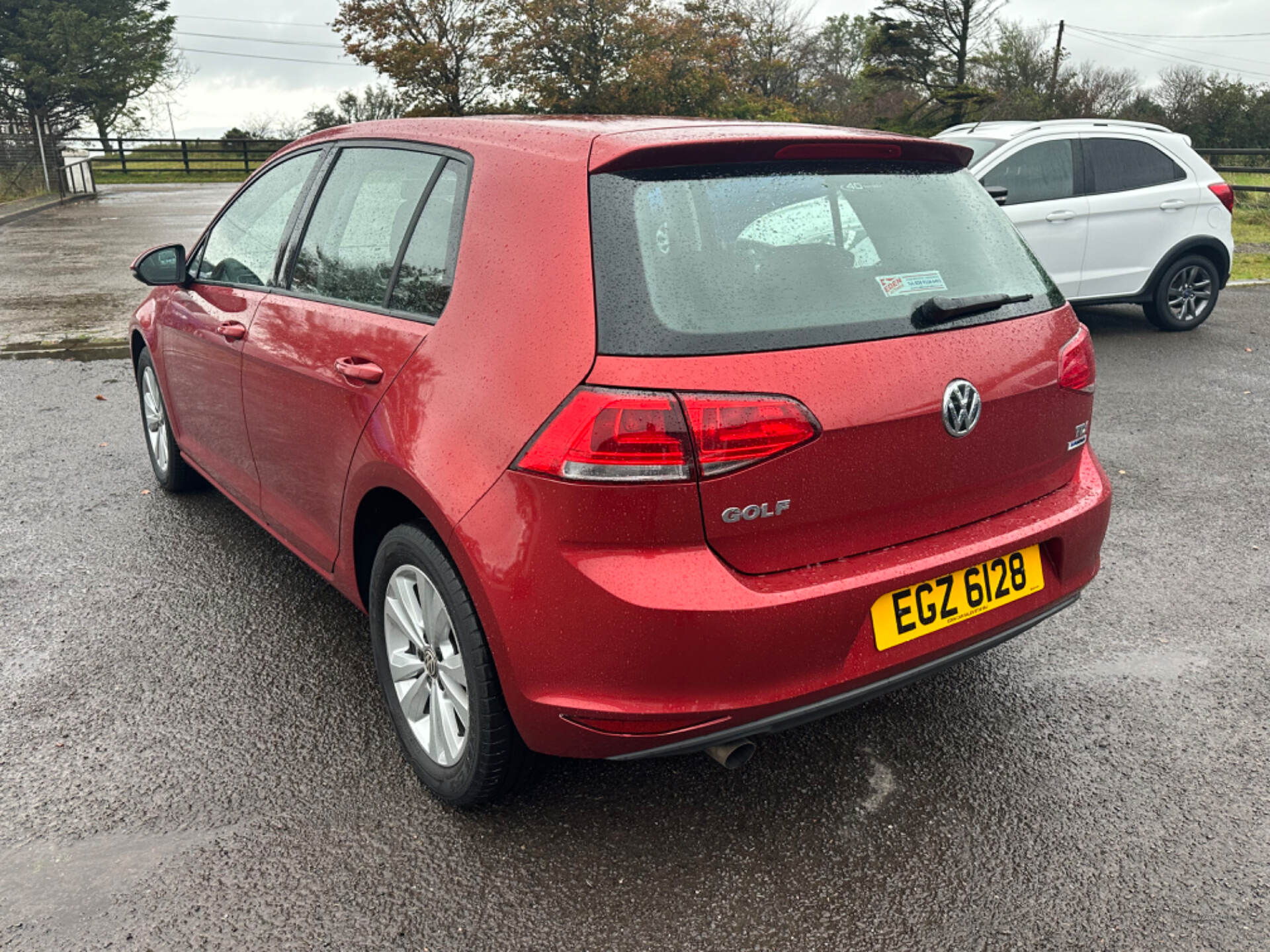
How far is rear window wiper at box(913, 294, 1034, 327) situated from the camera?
8.06 ft

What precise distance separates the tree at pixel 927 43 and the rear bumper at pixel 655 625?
4479 centimetres

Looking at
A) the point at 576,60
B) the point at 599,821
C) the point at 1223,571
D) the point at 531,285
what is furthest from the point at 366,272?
the point at 576,60

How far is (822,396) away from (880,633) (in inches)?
21.6

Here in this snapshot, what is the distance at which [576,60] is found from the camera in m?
38.3

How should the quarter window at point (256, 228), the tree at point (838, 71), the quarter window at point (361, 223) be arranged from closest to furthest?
1. the quarter window at point (361, 223)
2. the quarter window at point (256, 228)
3. the tree at point (838, 71)

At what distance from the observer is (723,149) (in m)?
2.40

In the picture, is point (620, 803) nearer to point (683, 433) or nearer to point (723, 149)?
point (683, 433)

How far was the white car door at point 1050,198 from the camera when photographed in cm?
866

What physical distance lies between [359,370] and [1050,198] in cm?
747

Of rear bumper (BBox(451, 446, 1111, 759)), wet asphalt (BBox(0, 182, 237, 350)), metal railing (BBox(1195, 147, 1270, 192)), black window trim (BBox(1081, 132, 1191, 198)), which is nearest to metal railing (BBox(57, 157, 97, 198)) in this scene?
wet asphalt (BBox(0, 182, 237, 350))

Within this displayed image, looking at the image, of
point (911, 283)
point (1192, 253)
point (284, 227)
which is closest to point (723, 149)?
point (911, 283)

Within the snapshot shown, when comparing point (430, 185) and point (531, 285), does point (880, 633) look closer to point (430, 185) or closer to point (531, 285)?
point (531, 285)

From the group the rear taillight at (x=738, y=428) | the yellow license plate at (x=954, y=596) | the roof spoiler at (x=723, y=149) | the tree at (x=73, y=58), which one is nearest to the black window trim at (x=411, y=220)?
the roof spoiler at (x=723, y=149)

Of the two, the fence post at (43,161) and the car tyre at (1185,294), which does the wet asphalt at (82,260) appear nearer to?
the fence post at (43,161)
